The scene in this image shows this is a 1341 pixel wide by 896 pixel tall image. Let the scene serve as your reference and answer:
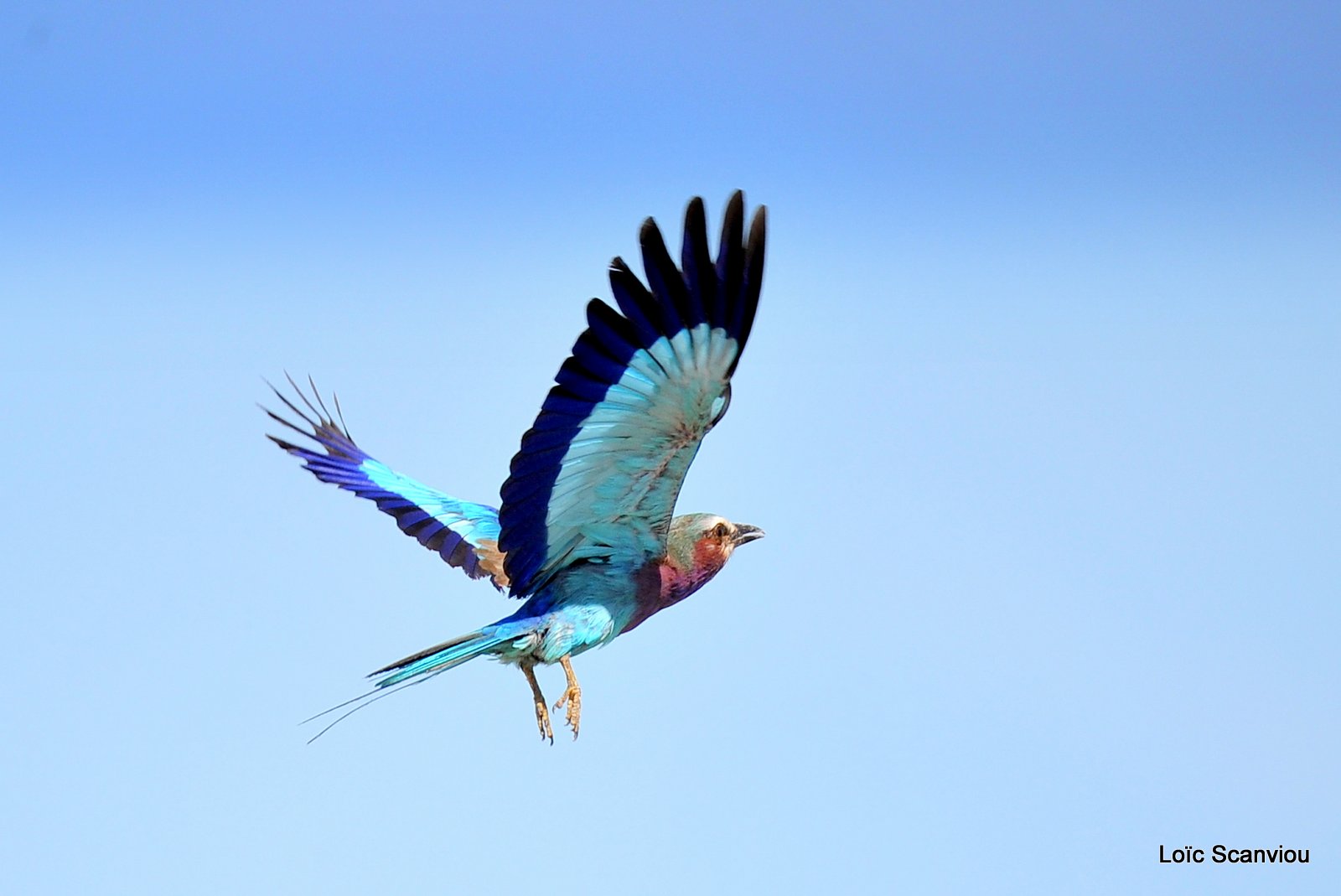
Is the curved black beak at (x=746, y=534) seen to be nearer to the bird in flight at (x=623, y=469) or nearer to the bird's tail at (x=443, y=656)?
the bird in flight at (x=623, y=469)

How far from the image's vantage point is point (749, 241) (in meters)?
7.02

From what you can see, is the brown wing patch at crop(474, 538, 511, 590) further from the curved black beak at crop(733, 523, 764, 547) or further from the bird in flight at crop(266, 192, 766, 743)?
the curved black beak at crop(733, 523, 764, 547)

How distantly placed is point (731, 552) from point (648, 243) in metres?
2.83

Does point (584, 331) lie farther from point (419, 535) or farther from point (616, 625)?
point (419, 535)

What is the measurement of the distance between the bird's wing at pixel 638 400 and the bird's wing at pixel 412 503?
1584 mm

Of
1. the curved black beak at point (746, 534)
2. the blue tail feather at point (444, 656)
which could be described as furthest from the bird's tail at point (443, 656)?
the curved black beak at point (746, 534)

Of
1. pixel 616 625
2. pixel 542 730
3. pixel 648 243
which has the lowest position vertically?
pixel 542 730

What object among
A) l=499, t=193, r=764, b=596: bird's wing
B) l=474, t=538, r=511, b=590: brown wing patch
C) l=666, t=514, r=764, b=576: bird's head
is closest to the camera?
l=499, t=193, r=764, b=596: bird's wing

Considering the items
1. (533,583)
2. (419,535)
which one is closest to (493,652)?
(533,583)

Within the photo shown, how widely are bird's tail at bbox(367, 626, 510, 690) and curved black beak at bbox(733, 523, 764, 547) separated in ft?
6.19

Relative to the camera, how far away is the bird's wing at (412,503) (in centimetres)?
1002

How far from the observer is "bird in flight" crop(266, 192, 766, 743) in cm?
718

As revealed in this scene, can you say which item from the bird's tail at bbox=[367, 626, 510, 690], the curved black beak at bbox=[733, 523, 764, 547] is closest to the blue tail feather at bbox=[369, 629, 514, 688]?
the bird's tail at bbox=[367, 626, 510, 690]

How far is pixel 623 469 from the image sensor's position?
7.91 m
